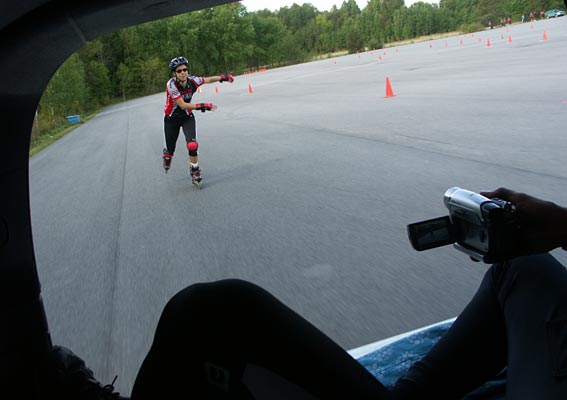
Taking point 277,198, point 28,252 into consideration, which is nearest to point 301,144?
point 277,198

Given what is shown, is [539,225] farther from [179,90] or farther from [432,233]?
[179,90]

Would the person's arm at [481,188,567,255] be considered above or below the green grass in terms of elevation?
above

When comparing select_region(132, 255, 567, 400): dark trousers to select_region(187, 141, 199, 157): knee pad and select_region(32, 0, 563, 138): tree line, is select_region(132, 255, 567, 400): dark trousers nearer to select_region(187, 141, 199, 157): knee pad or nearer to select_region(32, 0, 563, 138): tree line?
select_region(32, 0, 563, 138): tree line

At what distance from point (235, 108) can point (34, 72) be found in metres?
21.7

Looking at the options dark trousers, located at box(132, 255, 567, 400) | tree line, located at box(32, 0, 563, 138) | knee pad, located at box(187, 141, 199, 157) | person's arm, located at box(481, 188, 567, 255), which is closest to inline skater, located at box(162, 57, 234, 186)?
knee pad, located at box(187, 141, 199, 157)

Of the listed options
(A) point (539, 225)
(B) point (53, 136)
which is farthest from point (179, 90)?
(B) point (53, 136)

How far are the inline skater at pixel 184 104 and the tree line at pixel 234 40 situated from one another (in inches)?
19.7

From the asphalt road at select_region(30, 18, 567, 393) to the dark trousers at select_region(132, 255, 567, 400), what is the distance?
1684 millimetres

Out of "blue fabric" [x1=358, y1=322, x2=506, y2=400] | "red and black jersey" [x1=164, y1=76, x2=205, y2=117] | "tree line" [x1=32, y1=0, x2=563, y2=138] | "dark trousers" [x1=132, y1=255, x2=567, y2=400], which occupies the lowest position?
"blue fabric" [x1=358, y1=322, x2=506, y2=400]

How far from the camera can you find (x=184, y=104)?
920cm

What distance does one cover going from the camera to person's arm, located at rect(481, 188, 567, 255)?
1323 millimetres

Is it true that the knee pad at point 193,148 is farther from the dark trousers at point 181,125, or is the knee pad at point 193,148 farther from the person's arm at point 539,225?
the person's arm at point 539,225

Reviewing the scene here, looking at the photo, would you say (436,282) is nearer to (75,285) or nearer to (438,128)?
(75,285)

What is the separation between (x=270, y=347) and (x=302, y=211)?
206 inches
